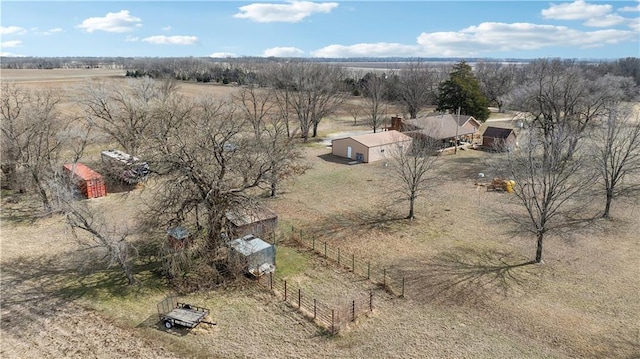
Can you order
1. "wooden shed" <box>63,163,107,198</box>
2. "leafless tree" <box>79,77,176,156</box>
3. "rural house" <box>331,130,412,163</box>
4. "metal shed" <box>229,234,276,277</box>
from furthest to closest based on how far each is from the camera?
"rural house" <box>331,130,412,163</box> < "leafless tree" <box>79,77,176,156</box> < "wooden shed" <box>63,163,107,198</box> < "metal shed" <box>229,234,276,277</box>

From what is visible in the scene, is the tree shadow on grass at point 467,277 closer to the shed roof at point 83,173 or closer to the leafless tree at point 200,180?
the leafless tree at point 200,180

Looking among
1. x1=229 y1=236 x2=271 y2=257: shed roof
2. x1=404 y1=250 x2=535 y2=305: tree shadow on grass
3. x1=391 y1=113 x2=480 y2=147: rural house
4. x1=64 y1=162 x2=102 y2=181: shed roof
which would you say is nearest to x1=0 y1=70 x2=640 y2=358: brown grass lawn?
x1=404 y1=250 x2=535 y2=305: tree shadow on grass

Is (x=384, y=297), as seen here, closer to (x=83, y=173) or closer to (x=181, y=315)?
(x=181, y=315)

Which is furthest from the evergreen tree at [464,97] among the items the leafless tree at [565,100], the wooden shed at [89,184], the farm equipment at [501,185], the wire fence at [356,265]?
the wooden shed at [89,184]

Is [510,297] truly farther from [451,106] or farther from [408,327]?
[451,106]

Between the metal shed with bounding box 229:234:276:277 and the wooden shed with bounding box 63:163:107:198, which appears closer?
the metal shed with bounding box 229:234:276:277

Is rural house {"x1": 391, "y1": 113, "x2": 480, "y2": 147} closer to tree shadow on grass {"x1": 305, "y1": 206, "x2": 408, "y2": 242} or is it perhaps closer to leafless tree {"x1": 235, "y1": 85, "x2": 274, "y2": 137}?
leafless tree {"x1": 235, "y1": 85, "x2": 274, "y2": 137}

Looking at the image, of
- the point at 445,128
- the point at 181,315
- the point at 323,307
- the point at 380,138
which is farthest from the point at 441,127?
the point at 181,315
